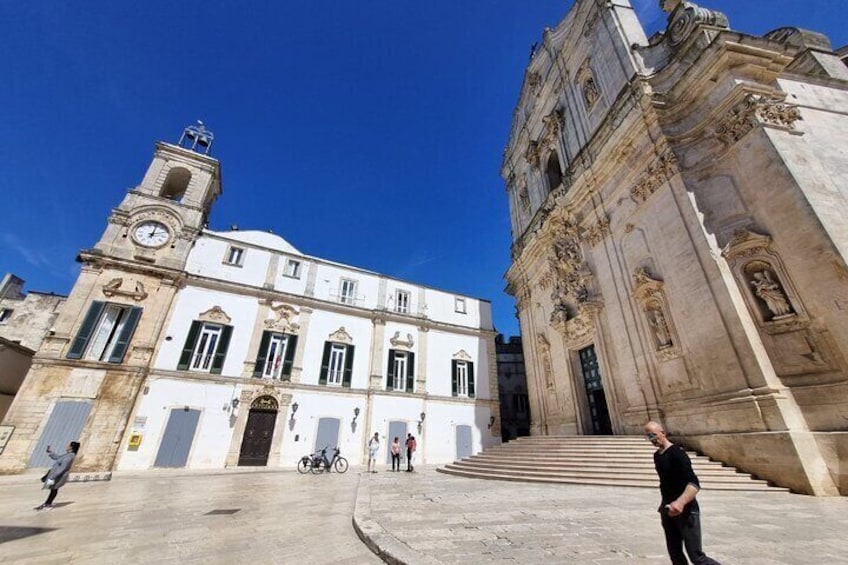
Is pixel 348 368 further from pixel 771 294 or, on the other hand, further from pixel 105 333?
pixel 771 294

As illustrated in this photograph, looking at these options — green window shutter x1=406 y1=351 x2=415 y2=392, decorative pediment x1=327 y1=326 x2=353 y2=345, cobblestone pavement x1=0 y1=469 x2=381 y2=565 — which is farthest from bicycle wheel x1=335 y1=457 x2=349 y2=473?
cobblestone pavement x1=0 y1=469 x2=381 y2=565

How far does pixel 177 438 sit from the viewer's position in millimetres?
14453

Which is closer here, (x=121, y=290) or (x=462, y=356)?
(x=121, y=290)

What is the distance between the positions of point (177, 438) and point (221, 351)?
12.9 feet

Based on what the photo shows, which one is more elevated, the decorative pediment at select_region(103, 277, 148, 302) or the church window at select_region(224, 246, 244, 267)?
the church window at select_region(224, 246, 244, 267)

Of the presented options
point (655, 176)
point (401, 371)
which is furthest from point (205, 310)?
point (655, 176)

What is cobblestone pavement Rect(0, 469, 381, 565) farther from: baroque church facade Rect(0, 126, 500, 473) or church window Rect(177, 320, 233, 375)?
church window Rect(177, 320, 233, 375)

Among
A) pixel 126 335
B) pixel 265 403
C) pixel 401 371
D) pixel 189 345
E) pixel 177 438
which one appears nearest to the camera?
pixel 177 438

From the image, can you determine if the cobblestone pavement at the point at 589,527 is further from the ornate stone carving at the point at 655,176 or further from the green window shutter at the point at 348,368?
the green window shutter at the point at 348,368

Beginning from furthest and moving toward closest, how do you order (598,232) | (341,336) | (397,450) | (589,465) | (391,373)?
(391,373), (341,336), (397,450), (598,232), (589,465)

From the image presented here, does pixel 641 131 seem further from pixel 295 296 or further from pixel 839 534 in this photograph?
pixel 295 296

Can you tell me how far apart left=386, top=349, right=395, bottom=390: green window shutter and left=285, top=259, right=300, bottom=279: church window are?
7141 mm

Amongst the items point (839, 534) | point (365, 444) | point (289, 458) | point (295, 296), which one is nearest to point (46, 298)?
point (295, 296)

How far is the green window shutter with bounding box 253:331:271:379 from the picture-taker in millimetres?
16766
